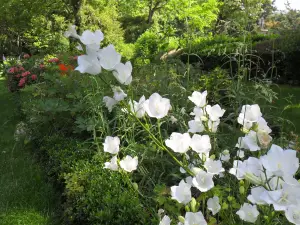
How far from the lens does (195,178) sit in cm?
131

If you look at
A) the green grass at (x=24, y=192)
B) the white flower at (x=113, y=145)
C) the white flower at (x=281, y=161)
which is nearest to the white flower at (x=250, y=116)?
the white flower at (x=281, y=161)

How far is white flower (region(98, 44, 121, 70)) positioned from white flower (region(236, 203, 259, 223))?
2.05 ft

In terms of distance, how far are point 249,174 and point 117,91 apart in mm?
531

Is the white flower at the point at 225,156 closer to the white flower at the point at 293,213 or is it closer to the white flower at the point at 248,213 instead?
the white flower at the point at 248,213

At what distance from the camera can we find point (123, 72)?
135cm

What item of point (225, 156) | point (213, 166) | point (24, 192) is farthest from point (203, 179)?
point (24, 192)

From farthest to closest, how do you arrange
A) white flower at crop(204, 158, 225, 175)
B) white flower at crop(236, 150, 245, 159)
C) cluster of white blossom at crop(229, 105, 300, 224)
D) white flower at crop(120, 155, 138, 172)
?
white flower at crop(120, 155, 138, 172)
white flower at crop(236, 150, 245, 159)
white flower at crop(204, 158, 225, 175)
cluster of white blossom at crop(229, 105, 300, 224)

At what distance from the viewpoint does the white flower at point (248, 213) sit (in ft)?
4.13

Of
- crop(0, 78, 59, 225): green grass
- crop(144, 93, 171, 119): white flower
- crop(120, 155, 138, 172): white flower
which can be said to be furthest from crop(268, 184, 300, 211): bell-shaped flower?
crop(0, 78, 59, 225): green grass

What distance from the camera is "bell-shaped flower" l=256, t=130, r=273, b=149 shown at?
117 cm

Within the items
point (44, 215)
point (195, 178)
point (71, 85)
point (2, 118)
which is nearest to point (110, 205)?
point (44, 215)

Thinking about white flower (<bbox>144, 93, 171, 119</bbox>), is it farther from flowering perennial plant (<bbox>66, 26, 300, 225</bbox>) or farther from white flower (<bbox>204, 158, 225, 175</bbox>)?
white flower (<bbox>204, 158, 225, 175</bbox>)

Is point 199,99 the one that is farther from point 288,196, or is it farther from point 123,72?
point 288,196

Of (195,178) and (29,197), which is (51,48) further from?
(195,178)
